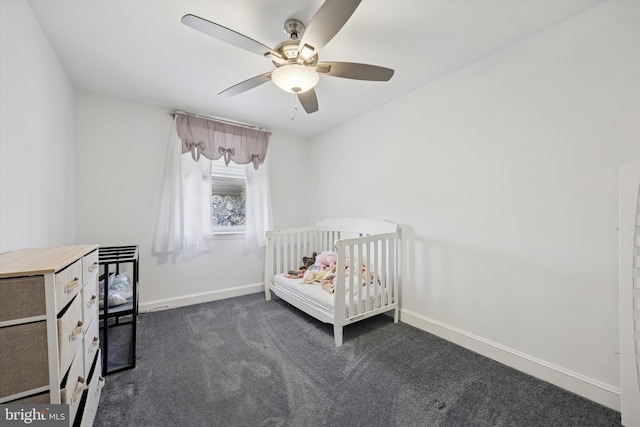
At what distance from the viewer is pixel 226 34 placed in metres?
1.35

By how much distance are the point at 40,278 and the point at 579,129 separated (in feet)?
8.92

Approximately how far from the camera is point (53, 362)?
33.5 inches

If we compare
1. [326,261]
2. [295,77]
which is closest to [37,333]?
[295,77]

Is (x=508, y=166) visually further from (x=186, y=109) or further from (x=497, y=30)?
(x=186, y=109)

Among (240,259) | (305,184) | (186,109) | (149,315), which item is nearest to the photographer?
(149,315)

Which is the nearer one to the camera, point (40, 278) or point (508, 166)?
point (40, 278)

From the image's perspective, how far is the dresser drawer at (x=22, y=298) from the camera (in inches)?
31.2

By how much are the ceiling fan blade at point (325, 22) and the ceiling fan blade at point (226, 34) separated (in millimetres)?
200

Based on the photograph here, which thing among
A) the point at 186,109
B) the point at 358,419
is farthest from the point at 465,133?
the point at 186,109

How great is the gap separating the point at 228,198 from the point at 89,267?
6.97ft

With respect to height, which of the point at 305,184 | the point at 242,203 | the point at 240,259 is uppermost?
the point at 305,184

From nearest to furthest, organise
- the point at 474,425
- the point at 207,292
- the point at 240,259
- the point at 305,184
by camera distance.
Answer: the point at 474,425
the point at 207,292
the point at 240,259
the point at 305,184

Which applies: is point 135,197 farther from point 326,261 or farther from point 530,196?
point 530,196

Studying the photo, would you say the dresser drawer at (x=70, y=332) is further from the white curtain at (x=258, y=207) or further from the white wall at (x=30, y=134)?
the white curtain at (x=258, y=207)
